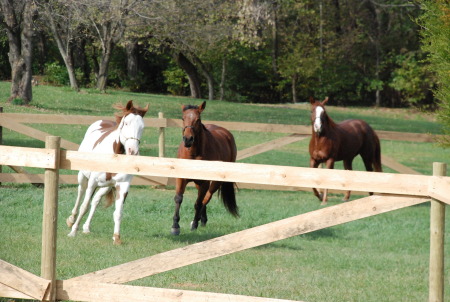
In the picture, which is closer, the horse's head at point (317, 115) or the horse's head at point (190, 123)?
the horse's head at point (190, 123)

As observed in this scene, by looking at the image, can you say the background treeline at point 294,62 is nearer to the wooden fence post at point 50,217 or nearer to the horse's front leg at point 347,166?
the horse's front leg at point 347,166

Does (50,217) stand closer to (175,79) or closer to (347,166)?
(347,166)

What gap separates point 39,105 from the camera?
28.0 m

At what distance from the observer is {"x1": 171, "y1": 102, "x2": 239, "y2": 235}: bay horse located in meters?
11.9

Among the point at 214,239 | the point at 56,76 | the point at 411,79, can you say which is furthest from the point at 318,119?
the point at 411,79

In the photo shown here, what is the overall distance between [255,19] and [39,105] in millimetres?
12981

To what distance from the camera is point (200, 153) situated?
40.5 feet

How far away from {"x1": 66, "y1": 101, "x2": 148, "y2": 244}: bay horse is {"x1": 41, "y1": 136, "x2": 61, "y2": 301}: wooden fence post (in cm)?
441

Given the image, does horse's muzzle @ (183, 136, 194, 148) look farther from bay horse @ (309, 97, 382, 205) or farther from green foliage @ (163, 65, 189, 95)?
green foliage @ (163, 65, 189, 95)

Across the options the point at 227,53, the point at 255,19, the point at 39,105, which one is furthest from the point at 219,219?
the point at 227,53

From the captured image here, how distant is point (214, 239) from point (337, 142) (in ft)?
40.0

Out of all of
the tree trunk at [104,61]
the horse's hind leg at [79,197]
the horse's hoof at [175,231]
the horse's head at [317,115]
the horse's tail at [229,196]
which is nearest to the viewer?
the horse's hind leg at [79,197]

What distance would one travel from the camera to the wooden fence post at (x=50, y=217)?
5844 mm

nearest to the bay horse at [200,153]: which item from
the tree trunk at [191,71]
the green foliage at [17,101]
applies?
the green foliage at [17,101]
